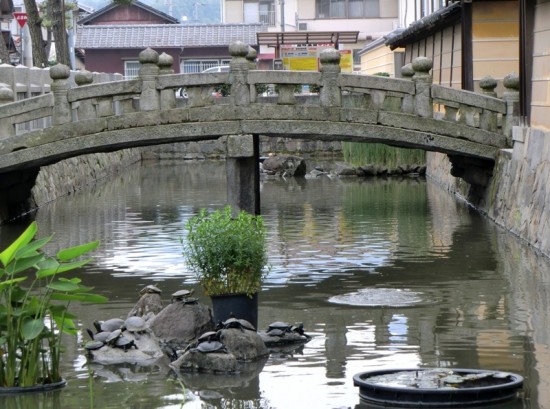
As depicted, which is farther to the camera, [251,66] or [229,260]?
[251,66]

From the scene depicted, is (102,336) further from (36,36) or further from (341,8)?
(341,8)

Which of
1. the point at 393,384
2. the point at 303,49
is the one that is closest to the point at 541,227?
the point at 393,384

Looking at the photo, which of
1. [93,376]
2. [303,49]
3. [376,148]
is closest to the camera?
[93,376]

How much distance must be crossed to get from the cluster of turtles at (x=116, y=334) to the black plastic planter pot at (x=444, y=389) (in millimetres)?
2939

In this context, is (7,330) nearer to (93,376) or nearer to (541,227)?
(93,376)

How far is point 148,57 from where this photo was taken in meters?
22.1

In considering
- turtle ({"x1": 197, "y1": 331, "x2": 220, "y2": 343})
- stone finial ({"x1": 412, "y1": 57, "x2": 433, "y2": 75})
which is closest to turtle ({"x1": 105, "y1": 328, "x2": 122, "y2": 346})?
turtle ({"x1": 197, "y1": 331, "x2": 220, "y2": 343})

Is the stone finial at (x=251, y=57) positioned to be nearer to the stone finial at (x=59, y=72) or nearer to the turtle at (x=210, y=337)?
the stone finial at (x=59, y=72)

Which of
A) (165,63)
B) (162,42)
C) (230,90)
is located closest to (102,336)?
(230,90)

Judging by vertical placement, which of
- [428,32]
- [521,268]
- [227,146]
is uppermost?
[428,32]

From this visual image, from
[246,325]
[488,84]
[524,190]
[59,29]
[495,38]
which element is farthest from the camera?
[59,29]

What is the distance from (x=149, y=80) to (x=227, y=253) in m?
9.94

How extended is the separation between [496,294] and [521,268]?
2108mm

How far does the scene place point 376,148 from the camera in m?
39.3
